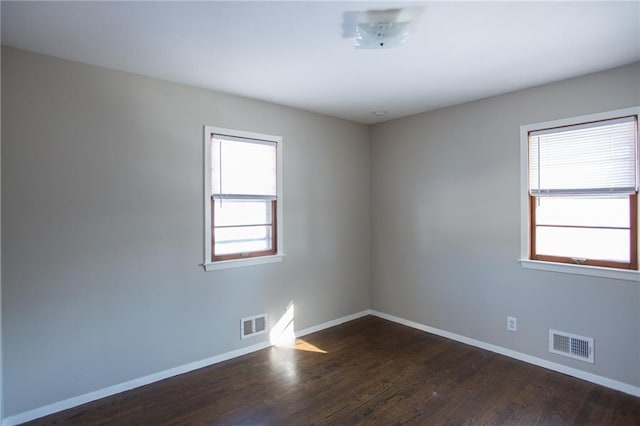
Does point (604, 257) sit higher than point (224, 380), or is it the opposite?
point (604, 257)

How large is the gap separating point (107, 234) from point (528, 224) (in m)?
3.63

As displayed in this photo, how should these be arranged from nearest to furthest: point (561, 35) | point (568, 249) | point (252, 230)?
point (561, 35), point (568, 249), point (252, 230)

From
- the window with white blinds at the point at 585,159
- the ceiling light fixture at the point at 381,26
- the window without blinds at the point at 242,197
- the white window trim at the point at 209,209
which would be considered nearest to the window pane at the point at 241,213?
the window without blinds at the point at 242,197

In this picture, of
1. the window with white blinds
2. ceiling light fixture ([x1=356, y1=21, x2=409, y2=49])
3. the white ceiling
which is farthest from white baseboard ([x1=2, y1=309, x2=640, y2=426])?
ceiling light fixture ([x1=356, y1=21, x2=409, y2=49])

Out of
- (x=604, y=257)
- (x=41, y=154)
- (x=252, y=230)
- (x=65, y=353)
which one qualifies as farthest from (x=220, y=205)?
(x=604, y=257)

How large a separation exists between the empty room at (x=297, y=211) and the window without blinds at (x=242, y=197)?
0.07ft

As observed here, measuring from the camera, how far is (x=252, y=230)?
3.56 metres

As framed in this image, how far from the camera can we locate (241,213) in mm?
3471

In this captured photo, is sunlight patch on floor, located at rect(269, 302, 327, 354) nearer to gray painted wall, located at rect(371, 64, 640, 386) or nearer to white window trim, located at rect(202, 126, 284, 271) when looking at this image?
white window trim, located at rect(202, 126, 284, 271)

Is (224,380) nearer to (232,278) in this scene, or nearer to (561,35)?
(232,278)

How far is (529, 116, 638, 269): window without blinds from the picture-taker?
107 inches

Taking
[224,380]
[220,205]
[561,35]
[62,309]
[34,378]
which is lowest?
[224,380]

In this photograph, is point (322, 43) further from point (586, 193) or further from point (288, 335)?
point (288, 335)

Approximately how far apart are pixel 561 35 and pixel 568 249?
1.79 meters
